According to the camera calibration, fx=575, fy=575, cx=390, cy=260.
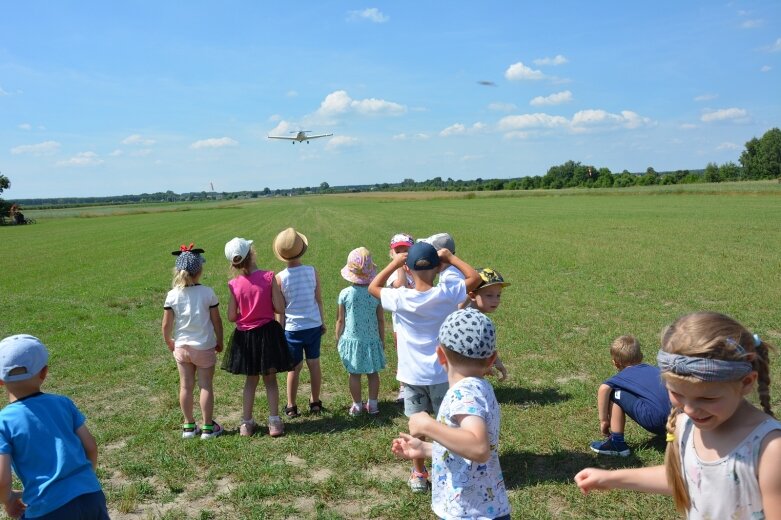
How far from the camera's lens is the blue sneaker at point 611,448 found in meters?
4.91

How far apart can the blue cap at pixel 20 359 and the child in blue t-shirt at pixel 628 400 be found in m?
4.25

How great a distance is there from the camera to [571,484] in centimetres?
447

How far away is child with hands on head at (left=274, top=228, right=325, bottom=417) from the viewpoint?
595 cm

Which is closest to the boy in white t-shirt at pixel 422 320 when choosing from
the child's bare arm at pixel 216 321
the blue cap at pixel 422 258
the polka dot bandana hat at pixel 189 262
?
the blue cap at pixel 422 258

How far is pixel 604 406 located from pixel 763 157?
131244mm

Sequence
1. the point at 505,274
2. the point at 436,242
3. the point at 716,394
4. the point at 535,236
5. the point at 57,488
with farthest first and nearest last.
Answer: the point at 535,236 < the point at 505,274 < the point at 436,242 < the point at 57,488 < the point at 716,394

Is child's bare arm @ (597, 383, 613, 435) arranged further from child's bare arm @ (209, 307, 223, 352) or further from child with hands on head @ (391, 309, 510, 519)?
child's bare arm @ (209, 307, 223, 352)

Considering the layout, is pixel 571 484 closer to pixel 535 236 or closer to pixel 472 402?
pixel 472 402

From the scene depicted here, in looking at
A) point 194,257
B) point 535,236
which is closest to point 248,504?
point 194,257

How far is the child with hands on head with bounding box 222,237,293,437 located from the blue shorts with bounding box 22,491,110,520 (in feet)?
8.49

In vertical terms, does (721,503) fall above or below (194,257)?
below

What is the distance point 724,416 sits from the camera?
6.52ft

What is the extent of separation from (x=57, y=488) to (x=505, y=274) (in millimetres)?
13837

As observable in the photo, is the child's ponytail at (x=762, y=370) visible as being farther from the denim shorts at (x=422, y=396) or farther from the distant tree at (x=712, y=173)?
the distant tree at (x=712, y=173)
